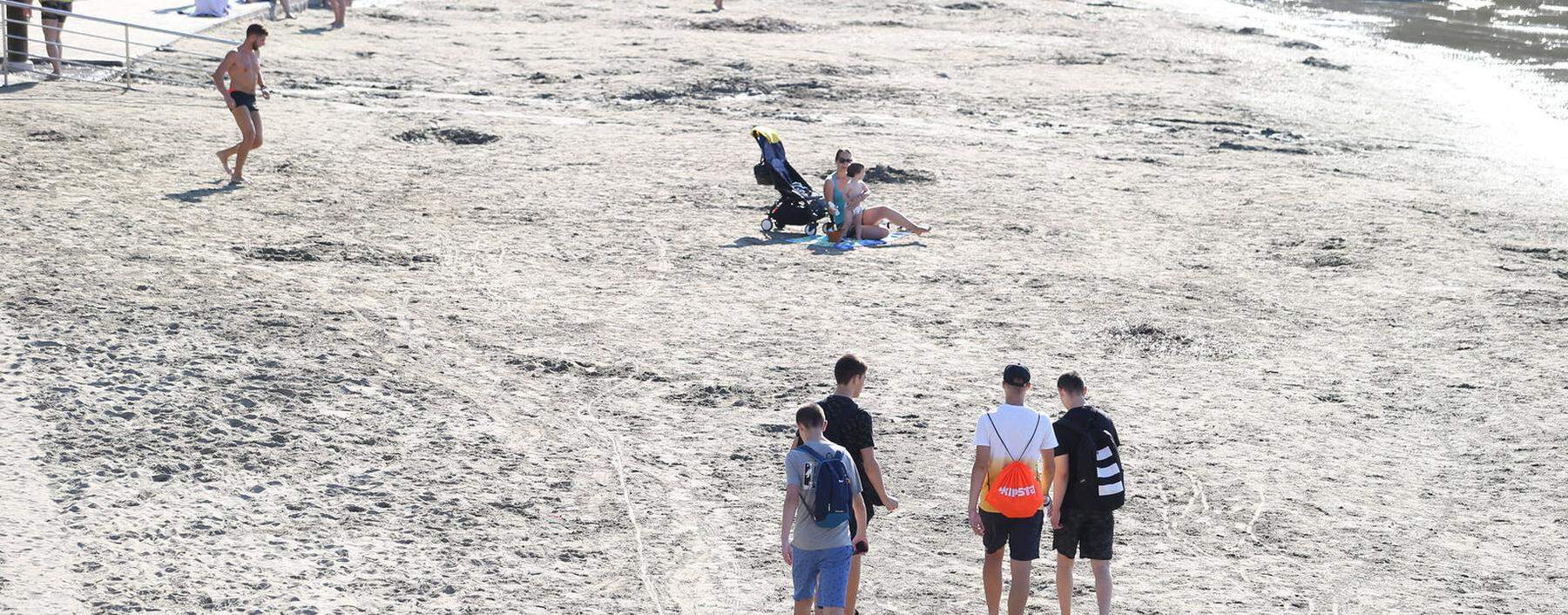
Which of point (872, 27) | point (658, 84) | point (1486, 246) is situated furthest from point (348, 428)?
point (872, 27)

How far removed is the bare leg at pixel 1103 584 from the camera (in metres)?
7.89

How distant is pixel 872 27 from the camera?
32.6 m

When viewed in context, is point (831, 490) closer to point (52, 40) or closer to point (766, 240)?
point (766, 240)

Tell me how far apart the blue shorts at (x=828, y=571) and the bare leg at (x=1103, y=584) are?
4.64 feet

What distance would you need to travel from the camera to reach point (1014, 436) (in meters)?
7.50

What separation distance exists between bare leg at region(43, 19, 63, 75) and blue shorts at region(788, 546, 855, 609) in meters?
16.9

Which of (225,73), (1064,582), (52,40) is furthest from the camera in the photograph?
(52,40)

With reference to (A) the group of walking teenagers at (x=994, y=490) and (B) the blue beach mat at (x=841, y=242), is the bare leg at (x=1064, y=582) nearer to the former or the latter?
(A) the group of walking teenagers at (x=994, y=490)

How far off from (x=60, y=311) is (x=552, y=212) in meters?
5.66

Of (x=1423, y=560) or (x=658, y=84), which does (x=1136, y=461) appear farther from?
(x=658, y=84)

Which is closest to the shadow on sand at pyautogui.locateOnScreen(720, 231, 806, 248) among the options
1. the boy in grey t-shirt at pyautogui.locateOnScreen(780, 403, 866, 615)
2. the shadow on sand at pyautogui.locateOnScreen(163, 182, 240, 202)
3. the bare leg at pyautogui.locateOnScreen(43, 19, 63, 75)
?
the shadow on sand at pyautogui.locateOnScreen(163, 182, 240, 202)

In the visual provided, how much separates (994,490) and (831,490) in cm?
96

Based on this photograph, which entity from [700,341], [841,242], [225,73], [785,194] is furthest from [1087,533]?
[225,73]

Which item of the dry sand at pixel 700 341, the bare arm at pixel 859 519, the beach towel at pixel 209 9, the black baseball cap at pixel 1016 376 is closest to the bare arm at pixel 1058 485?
the black baseball cap at pixel 1016 376
